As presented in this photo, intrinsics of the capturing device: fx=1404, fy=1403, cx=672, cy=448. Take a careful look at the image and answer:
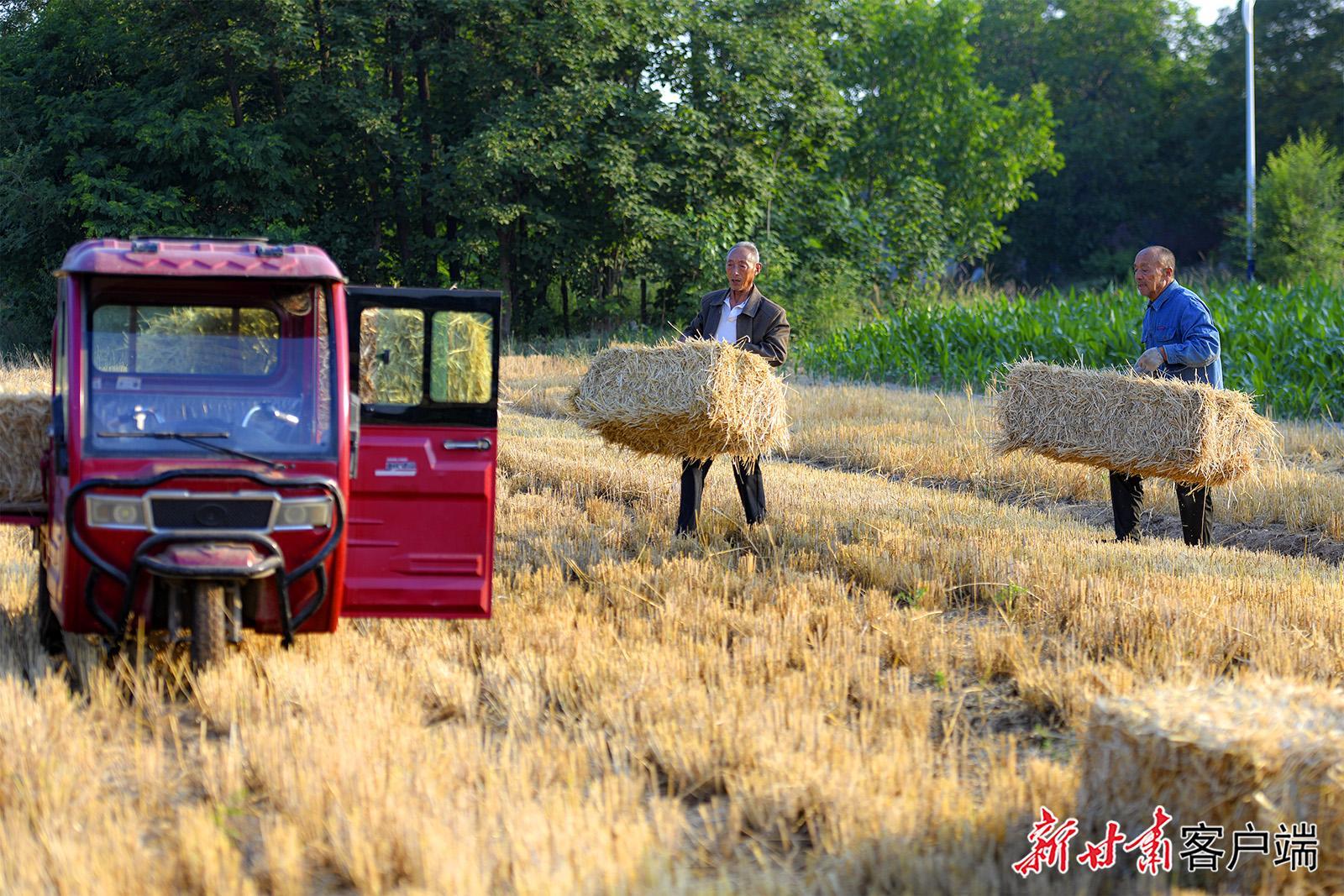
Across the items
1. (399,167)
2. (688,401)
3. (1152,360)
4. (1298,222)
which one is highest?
(399,167)

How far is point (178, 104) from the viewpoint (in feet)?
117

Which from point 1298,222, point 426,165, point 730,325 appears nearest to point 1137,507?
point 730,325

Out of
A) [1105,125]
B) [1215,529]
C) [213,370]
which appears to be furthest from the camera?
[1105,125]

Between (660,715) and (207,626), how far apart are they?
1947 millimetres

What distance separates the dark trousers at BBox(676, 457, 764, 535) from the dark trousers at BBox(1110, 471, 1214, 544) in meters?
2.51

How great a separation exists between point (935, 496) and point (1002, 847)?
798 centimetres

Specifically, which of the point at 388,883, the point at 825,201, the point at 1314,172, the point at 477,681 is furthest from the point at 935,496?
the point at 1314,172

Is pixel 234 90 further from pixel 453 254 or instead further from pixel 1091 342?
pixel 1091 342

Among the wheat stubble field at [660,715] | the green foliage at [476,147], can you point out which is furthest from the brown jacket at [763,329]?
the green foliage at [476,147]

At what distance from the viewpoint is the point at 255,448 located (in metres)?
5.92

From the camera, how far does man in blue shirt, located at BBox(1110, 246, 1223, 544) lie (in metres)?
9.50

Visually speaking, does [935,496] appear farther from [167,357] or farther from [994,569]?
[167,357]

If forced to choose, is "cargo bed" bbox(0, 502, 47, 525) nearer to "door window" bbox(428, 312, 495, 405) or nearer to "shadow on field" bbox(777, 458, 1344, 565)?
"door window" bbox(428, 312, 495, 405)

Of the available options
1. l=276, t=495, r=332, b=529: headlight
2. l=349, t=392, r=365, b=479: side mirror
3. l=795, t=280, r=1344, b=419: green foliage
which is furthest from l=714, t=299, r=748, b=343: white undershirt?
l=795, t=280, r=1344, b=419: green foliage
